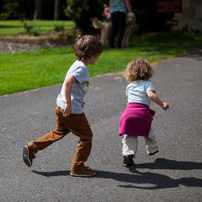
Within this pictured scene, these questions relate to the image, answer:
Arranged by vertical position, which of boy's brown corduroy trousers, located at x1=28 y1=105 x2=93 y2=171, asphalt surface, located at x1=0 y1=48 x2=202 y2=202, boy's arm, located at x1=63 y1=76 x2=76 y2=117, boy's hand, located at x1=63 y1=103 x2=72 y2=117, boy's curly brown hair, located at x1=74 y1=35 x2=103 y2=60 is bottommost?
asphalt surface, located at x1=0 y1=48 x2=202 y2=202

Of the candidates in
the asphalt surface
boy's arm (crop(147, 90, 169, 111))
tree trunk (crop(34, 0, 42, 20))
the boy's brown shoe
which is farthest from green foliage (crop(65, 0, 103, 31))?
the boy's brown shoe

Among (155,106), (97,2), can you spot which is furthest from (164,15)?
(155,106)

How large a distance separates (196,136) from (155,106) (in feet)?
4.88

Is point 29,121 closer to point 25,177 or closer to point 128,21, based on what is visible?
point 25,177

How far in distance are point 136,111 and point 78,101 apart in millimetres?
645

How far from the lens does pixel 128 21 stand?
11.3 meters

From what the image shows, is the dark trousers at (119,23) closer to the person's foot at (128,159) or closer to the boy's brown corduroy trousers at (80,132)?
the person's foot at (128,159)

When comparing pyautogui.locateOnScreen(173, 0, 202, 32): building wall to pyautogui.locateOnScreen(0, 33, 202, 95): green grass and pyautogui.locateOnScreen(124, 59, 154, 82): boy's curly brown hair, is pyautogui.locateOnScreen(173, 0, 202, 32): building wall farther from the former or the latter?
pyautogui.locateOnScreen(124, 59, 154, 82): boy's curly brown hair

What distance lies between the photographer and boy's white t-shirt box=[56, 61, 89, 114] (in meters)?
3.46

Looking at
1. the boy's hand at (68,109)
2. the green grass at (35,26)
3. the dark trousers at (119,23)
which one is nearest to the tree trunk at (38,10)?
the green grass at (35,26)

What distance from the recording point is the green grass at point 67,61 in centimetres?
762

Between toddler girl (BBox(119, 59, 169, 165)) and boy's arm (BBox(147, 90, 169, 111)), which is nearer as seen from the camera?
boy's arm (BBox(147, 90, 169, 111))

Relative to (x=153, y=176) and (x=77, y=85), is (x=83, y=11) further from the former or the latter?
(x=153, y=176)

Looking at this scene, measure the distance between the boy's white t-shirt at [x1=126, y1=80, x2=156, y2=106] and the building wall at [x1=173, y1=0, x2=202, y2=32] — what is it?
10.7 meters
